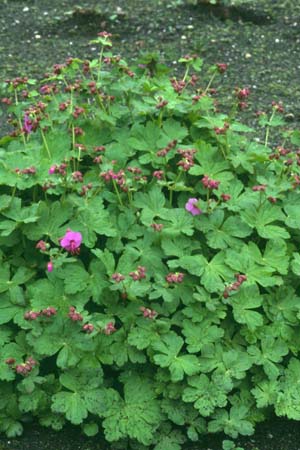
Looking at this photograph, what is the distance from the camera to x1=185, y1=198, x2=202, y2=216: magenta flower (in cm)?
320

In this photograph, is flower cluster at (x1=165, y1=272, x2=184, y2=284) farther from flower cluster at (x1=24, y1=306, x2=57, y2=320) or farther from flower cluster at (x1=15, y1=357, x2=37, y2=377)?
flower cluster at (x1=15, y1=357, x2=37, y2=377)

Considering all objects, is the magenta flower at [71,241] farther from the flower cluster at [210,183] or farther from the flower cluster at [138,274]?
the flower cluster at [210,183]

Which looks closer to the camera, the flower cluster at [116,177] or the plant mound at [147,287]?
the plant mound at [147,287]

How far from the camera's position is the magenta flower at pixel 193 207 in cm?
320

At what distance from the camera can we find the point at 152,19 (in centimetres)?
618

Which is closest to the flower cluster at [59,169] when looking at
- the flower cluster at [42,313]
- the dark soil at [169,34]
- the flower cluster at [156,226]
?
the flower cluster at [156,226]

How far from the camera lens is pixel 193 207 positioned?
10.5 ft

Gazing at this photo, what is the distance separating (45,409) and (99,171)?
32.5 inches

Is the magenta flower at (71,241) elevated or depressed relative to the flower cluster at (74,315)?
elevated

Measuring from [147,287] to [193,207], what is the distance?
14.7 inches

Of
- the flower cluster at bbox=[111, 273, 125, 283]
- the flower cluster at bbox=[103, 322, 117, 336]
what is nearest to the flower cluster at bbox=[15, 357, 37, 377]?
the flower cluster at bbox=[103, 322, 117, 336]

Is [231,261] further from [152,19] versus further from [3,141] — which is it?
[152,19]

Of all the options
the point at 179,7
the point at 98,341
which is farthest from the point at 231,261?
the point at 179,7

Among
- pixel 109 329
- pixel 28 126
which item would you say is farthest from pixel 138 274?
pixel 28 126
